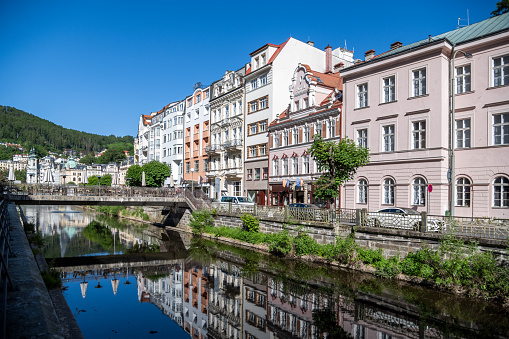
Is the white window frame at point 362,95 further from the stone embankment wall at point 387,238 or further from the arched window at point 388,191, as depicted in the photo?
the stone embankment wall at point 387,238

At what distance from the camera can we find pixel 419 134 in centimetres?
2716

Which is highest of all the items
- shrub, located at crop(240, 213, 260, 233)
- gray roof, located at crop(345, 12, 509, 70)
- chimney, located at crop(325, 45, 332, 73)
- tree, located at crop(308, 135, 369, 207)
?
chimney, located at crop(325, 45, 332, 73)

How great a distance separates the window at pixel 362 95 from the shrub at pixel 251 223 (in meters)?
12.4

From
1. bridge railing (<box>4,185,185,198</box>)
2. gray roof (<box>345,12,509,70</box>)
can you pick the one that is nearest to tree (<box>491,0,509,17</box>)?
gray roof (<box>345,12,509,70</box>)

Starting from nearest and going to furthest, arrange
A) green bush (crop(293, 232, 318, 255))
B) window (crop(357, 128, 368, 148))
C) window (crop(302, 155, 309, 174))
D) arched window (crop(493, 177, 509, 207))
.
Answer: arched window (crop(493, 177, 509, 207))
green bush (crop(293, 232, 318, 255))
window (crop(357, 128, 368, 148))
window (crop(302, 155, 309, 174))

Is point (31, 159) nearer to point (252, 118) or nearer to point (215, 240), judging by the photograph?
point (252, 118)

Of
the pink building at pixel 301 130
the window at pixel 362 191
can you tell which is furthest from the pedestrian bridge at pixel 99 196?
the window at pixel 362 191

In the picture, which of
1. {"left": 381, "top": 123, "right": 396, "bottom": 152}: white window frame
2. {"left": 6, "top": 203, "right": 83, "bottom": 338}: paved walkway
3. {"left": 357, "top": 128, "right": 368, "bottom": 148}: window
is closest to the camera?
{"left": 6, "top": 203, "right": 83, "bottom": 338}: paved walkway

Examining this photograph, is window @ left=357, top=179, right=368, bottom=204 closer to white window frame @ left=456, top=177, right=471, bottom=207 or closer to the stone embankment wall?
white window frame @ left=456, top=177, right=471, bottom=207

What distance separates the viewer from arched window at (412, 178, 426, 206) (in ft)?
86.7

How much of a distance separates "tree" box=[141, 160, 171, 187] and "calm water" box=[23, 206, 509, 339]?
38401 mm

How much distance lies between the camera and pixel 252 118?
154ft

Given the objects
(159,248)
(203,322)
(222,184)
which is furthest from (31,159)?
(203,322)

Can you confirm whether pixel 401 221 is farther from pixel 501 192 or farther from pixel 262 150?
pixel 262 150
